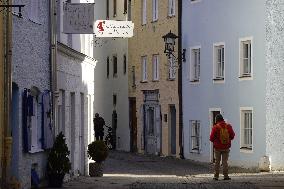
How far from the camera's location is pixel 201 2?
141 feet

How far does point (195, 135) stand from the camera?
43.7 meters

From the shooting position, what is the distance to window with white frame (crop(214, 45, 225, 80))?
40.8 metres

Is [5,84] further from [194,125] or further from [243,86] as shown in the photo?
[194,125]

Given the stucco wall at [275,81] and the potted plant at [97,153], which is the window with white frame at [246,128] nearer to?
the stucco wall at [275,81]

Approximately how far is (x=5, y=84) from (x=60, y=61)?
23.3ft

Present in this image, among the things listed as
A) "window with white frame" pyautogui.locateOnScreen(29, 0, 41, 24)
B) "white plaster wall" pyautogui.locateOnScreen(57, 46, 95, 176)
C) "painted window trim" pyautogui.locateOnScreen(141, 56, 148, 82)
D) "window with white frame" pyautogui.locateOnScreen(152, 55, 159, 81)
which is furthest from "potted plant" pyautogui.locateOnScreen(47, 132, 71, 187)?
"painted window trim" pyautogui.locateOnScreen(141, 56, 148, 82)

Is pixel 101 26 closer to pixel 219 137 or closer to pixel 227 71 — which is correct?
pixel 219 137

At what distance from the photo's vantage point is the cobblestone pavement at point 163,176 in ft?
82.4

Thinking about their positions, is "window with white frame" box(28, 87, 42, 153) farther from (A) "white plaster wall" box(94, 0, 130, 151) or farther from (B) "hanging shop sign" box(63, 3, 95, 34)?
(A) "white plaster wall" box(94, 0, 130, 151)

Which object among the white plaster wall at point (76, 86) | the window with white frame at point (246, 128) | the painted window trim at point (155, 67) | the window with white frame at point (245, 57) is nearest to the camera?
the white plaster wall at point (76, 86)

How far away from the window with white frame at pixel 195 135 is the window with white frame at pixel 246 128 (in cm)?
495

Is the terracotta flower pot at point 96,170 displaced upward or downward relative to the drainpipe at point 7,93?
downward

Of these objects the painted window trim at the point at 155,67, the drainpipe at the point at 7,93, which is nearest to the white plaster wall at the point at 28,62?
the drainpipe at the point at 7,93

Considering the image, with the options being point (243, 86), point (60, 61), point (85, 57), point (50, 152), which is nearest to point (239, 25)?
point (243, 86)
